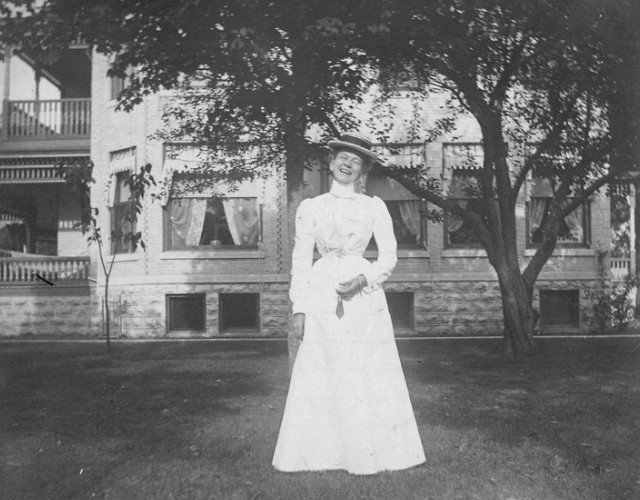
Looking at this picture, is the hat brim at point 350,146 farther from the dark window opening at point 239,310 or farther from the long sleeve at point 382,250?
the dark window opening at point 239,310

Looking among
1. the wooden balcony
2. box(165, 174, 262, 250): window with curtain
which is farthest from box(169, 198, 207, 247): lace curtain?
the wooden balcony

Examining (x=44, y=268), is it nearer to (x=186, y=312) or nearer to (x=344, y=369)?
(x=186, y=312)

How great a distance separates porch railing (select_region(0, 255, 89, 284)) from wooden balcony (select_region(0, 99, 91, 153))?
8.86 feet

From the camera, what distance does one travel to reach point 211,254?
51.3 feet

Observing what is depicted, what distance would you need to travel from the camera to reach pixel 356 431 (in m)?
4.13

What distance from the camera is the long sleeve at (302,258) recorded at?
4250mm

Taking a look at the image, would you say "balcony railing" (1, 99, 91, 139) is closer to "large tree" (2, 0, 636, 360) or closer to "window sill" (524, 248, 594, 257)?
"large tree" (2, 0, 636, 360)

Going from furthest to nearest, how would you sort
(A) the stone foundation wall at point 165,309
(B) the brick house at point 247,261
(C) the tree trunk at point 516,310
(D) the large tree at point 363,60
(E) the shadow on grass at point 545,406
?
(B) the brick house at point 247,261 → (A) the stone foundation wall at point 165,309 → (C) the tree trunk at point 516,310 → (D) the large tree at point 363,60 → (E) the shadow on grass at point 545,406

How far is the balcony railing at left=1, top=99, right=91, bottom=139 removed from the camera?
56.4ft

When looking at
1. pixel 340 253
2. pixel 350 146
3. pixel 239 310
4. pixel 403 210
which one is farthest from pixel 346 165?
pixel 403 210

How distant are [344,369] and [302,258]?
0.76m

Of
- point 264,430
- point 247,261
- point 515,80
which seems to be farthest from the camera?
point 247,261

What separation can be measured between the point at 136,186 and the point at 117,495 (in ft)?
18.2

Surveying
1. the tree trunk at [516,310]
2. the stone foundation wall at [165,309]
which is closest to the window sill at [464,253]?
the stone foundation wall at [165,309]
